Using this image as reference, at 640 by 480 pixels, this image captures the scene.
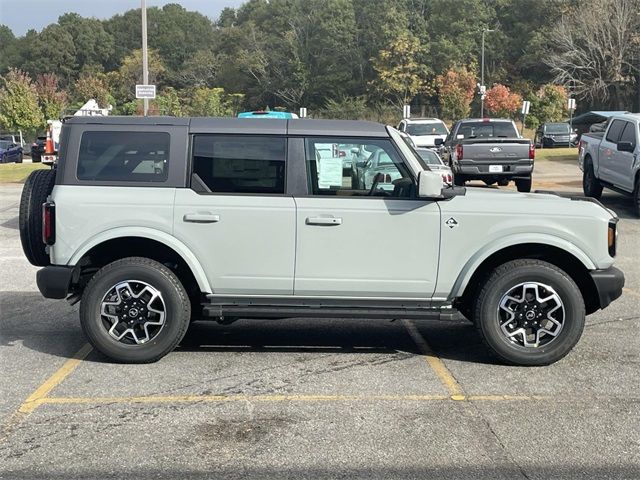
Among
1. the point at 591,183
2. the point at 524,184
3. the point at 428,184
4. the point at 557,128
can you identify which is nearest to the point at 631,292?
the point at 428,184

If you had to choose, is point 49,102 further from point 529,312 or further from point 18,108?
point 529,312

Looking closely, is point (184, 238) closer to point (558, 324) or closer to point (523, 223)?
point (523, 223)

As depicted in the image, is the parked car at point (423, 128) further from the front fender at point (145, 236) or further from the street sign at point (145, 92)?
the front fender at point (145, 236)

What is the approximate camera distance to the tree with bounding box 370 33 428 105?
71.7m

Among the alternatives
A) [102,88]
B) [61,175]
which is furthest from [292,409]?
[102,88]

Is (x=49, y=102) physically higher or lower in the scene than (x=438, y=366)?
higher

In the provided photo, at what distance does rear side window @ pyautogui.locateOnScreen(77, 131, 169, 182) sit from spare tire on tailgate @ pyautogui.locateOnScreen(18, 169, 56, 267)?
493 mm

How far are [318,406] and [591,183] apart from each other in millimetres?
13561

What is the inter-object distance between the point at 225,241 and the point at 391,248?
4.19ft

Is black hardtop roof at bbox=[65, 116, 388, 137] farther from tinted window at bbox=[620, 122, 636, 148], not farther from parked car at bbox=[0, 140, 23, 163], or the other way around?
parked car at bbox=[0, 140, 23, 163]

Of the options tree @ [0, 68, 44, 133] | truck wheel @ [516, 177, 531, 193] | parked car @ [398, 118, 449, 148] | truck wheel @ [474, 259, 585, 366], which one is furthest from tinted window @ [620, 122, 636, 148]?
tree @ [0, 68, 44, 133]

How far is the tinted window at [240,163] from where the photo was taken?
5730 millimetres

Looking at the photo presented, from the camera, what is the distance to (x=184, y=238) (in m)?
5.66

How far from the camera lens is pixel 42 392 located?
5.16 metres
